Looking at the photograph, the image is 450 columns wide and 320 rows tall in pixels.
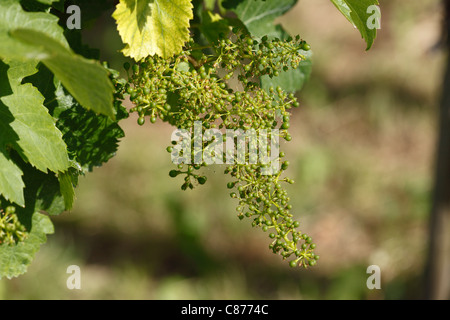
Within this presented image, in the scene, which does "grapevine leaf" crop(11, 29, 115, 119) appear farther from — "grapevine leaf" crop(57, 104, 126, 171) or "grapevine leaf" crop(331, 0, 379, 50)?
"grapevine leaf" crop(331, 0, 379, 50)

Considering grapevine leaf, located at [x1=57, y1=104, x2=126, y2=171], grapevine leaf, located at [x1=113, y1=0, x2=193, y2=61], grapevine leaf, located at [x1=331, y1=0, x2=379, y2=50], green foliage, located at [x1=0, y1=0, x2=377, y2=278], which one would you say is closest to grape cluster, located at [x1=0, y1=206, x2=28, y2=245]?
green foliage, located at [x1=0, y1=0, x2=377, y2=278]

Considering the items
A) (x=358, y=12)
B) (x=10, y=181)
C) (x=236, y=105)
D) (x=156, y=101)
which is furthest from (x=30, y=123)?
(x=358, y=12)

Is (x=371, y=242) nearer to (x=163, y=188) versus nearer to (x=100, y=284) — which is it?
(x=163, y=188)

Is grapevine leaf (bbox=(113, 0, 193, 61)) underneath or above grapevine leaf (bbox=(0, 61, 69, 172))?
above

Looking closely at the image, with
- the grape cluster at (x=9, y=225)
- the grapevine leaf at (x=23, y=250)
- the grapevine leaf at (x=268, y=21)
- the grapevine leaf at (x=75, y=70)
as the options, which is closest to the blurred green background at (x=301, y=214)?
the grapevine leaf at (x=268, y=21)
